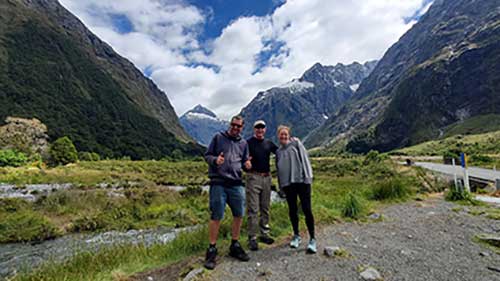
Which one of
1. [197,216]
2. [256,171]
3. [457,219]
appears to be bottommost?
[197,216]

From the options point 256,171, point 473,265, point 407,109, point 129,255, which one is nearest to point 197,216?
point 129,255

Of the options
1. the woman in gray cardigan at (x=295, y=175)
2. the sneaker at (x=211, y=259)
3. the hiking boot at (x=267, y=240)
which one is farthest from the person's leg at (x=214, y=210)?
the hiking boot at (x=267, y=240)

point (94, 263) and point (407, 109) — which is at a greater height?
point (407, 109)

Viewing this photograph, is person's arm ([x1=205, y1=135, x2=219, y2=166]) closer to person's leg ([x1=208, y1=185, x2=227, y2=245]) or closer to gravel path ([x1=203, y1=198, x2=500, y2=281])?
person's leg ([x1=208, y1=185, x2=227, y2=245])

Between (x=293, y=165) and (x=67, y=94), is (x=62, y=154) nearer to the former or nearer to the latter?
(x=293, y=165)

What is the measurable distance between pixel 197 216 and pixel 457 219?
39.3 feet

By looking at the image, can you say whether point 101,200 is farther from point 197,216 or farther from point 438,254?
point 438,254

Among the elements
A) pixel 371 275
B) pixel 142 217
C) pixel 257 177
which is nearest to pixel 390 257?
pixel 371 275

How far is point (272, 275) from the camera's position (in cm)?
436

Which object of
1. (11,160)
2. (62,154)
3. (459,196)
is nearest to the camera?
(459,196)

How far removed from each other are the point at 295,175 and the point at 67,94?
539 ft

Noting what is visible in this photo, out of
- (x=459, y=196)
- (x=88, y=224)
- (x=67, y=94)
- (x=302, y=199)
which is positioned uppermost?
(x=67, y=94)

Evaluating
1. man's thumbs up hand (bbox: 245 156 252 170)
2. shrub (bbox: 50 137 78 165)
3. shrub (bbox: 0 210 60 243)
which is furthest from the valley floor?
shrub (bbox: 50 137 78 165)

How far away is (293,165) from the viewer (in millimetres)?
5324
